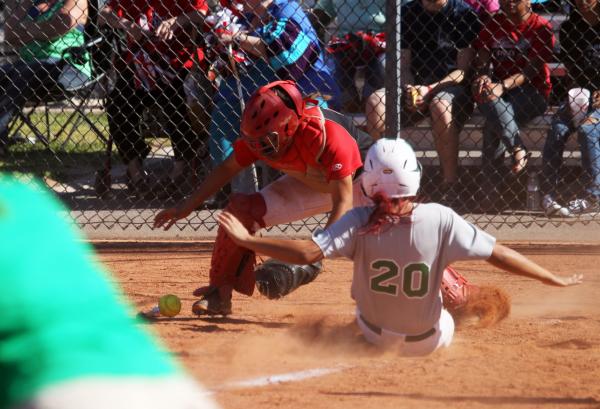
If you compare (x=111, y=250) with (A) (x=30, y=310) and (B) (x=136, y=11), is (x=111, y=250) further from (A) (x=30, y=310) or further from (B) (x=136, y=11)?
(A) (x=30, y=310)

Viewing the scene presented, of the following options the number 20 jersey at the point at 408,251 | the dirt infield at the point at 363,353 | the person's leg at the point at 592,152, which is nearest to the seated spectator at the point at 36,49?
the dirt infield at the point at 363,353

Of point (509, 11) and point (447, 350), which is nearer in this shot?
point (447, 350)

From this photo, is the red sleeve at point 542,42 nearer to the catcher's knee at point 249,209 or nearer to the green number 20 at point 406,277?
the catcher's knee at point 249,209

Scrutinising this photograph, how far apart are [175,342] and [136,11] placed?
4026mm

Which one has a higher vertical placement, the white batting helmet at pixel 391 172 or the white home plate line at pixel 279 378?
the white batting helmet at pixel 391 172

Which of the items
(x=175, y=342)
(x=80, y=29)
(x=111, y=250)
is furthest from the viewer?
(x=80, y=29)

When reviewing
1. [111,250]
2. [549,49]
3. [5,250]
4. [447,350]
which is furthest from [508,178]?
[5,250]

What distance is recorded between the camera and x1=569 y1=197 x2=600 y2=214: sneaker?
7848 mm

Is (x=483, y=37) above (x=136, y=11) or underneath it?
underneath

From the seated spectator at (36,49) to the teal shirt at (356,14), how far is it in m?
2.27

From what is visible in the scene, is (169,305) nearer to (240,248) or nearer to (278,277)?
(240,248)

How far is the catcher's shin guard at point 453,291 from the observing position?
5.15m

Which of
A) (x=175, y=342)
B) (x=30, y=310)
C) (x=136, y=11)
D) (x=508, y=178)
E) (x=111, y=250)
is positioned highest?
(x=30, y=310)

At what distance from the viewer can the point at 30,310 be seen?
4.29 feet
